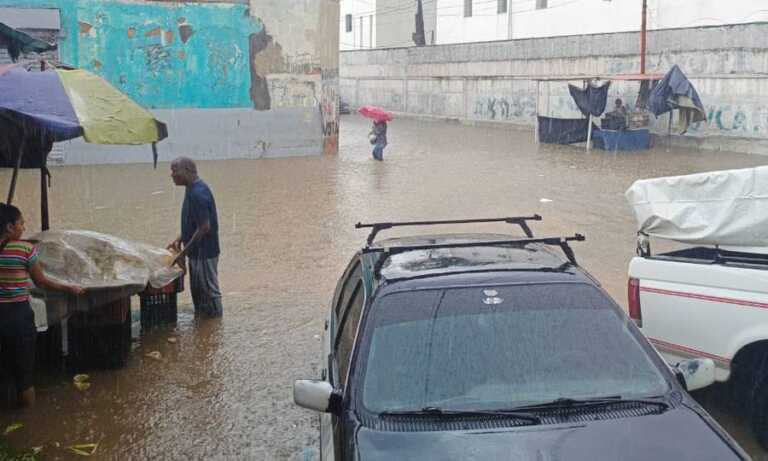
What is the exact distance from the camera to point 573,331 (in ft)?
12.4

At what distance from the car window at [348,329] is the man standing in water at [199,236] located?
2982 millimetres

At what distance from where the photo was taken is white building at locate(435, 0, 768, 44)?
Answer: 34562 mm

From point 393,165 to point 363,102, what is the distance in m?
29.3

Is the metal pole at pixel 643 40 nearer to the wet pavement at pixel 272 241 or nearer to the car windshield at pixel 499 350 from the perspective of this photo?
the wet pavement at pixel 272 241

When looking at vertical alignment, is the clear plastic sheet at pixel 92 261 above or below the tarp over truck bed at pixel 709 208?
below

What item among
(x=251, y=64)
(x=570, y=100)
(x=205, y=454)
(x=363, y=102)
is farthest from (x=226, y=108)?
(x=363, y=102)

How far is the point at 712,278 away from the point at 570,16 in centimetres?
4242

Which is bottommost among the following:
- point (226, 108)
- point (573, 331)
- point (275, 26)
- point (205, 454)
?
point (205, 454)

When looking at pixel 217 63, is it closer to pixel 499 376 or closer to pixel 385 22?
pixel 499 376

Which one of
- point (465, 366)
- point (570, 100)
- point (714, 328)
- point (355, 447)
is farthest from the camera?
point (570, 100)

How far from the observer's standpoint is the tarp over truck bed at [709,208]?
5453mm

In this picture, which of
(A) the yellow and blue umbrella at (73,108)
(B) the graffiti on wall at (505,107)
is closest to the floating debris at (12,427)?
(A) the yellow and blue umbrella at (73,108)

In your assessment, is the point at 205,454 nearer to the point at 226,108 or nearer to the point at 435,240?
the point at 435,240

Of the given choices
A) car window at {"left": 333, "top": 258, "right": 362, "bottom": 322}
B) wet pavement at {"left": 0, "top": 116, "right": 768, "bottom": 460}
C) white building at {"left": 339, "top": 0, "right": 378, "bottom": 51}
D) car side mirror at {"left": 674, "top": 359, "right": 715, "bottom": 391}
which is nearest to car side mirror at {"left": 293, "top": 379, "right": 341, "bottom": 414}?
car window at {"left": 333, "top": 258, "right": 362, "bottom": 322}
